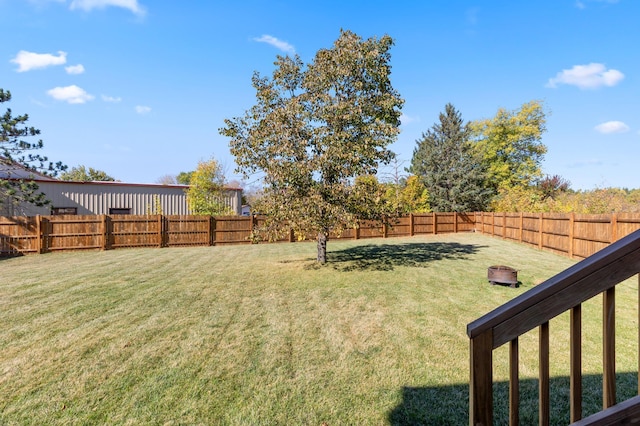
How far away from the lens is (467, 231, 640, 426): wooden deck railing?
1.12 metres

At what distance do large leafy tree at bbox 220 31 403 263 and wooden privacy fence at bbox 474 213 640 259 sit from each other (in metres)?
6.73

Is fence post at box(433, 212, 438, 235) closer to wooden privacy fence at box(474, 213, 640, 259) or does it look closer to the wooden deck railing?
wooden privacy fence at box(474, 213, 640, 259)

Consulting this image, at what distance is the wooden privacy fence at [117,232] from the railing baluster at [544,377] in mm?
9602

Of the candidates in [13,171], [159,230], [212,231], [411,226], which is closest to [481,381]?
[212,231]

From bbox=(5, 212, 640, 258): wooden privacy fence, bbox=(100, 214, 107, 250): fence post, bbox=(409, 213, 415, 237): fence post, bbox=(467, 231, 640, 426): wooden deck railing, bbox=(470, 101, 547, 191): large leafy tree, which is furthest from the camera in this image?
bbox=(470, 101, 547, 191): large leafy tree

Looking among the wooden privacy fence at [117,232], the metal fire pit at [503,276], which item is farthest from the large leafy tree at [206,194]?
the metal fire pit at [503,276]

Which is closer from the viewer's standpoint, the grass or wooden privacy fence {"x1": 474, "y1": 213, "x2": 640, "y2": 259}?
the grass

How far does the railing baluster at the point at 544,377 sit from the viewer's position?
1.27 meters

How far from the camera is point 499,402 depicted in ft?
9.17

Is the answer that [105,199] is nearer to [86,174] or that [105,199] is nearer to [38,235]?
[38,235]

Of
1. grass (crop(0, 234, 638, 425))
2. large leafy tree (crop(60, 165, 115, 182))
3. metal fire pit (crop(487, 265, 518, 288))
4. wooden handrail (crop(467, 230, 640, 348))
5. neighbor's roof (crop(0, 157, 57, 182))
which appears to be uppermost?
large leafy tree (crop(60, 165, 115, 182))

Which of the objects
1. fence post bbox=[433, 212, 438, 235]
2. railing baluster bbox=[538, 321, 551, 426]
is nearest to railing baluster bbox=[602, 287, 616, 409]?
railing baluster bbox=[538, 321, 551, 426]

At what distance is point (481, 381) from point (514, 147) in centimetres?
3681

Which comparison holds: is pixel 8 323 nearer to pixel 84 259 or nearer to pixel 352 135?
pixel 84 259
